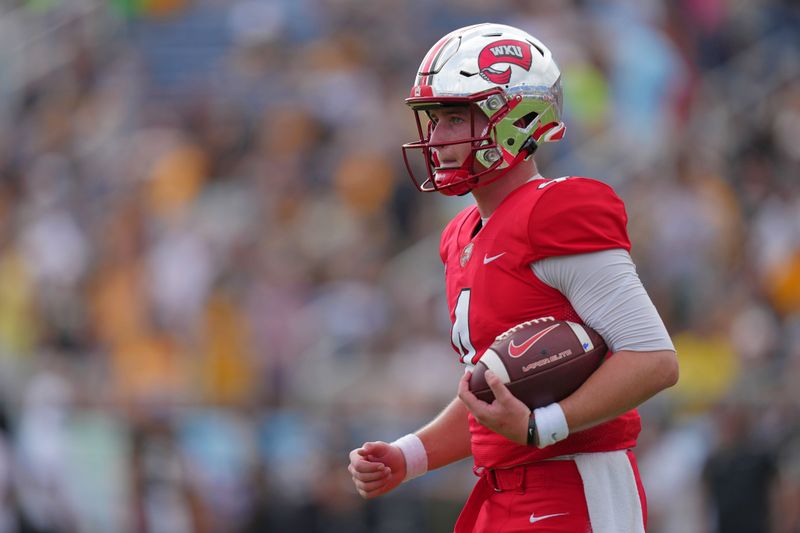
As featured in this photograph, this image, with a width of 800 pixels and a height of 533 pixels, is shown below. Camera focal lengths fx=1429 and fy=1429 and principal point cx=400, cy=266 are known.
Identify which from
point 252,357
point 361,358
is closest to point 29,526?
point 252,357

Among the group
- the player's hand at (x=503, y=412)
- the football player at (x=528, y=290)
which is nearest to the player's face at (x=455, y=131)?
the football player at (x=528, y=290)

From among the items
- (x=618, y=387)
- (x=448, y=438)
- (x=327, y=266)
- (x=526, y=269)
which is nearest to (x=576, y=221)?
(x=526, y=269)

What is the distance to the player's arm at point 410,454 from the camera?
4.24 metres

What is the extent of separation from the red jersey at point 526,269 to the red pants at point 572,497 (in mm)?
40

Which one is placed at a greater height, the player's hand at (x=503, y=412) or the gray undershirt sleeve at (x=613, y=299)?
the gray undershirt sleeve at (x=613, y=299)

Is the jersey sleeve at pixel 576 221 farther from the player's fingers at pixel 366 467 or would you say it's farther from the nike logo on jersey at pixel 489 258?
the player's fingers at pixel 366 467

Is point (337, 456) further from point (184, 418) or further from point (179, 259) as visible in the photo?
point (179, 259)

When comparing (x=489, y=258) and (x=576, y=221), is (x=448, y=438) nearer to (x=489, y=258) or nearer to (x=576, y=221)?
(x=489, y=258)

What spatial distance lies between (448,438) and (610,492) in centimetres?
70

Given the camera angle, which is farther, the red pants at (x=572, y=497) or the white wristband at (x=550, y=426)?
the red pants at (x=572, y=497)

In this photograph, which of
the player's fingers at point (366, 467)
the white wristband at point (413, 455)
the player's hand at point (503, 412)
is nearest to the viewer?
the player's hand at point (503, 412)

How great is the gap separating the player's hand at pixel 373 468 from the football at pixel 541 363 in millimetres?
619

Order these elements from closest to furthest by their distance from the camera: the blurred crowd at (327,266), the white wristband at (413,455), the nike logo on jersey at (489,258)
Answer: the nike logo on jersey at (489,258)
the white wristband at (413,455)
the blurred crowd at (327,266)

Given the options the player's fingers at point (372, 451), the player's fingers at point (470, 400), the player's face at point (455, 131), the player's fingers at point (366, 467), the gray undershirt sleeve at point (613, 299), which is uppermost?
the player's face at point (455, 131)
